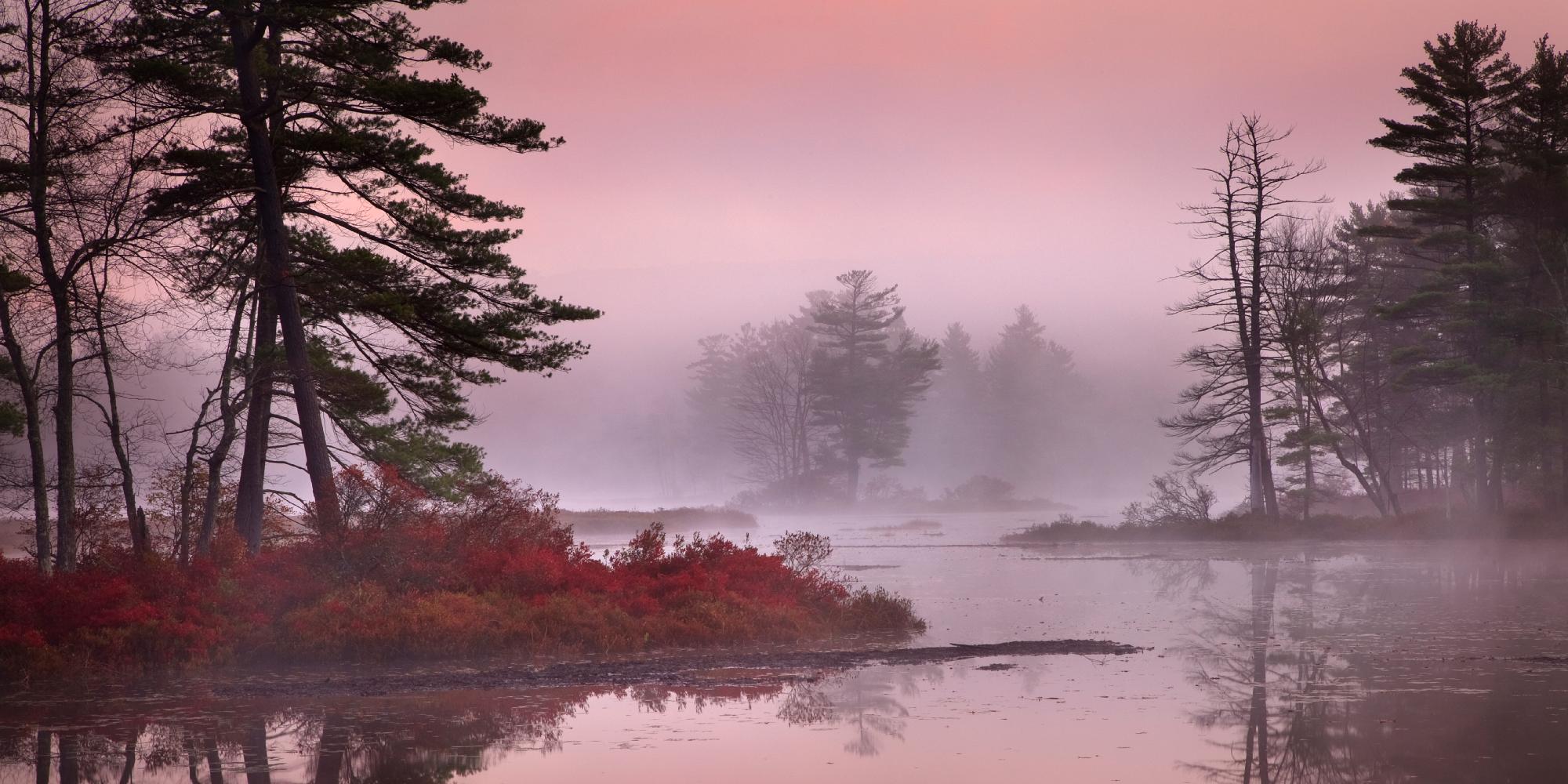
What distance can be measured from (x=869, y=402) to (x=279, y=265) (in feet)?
→ 209

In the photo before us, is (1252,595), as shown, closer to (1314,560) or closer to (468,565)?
(1314,560)

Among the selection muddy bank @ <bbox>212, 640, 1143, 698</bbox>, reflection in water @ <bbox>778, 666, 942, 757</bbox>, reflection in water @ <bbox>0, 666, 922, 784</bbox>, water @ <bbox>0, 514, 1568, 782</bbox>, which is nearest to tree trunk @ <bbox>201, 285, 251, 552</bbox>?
muddy bank @ <bbox>212, 640, 1143, 698</bbox>

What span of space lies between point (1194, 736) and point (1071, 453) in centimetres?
11138

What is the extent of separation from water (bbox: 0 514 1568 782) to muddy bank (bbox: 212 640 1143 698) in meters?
0.41

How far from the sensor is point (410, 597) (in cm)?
1770

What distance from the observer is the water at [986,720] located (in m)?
9.59

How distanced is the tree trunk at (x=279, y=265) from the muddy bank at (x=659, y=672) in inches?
184

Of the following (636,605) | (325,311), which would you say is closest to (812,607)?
(636,605)

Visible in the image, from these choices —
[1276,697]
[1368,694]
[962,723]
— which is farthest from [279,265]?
[1368,694]

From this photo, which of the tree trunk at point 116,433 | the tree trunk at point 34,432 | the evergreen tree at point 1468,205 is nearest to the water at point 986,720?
the tree trunk at point 116,433

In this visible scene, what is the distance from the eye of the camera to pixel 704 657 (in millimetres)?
16734

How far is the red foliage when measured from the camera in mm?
16000

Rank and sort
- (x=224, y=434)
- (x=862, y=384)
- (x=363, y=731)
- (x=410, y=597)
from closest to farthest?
(x=363, y=731) < (x=410, y=597) < (x=224, y=434) < (x=862, y=384)

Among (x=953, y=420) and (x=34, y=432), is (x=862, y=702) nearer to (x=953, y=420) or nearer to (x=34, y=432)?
(x=34, y=432)
